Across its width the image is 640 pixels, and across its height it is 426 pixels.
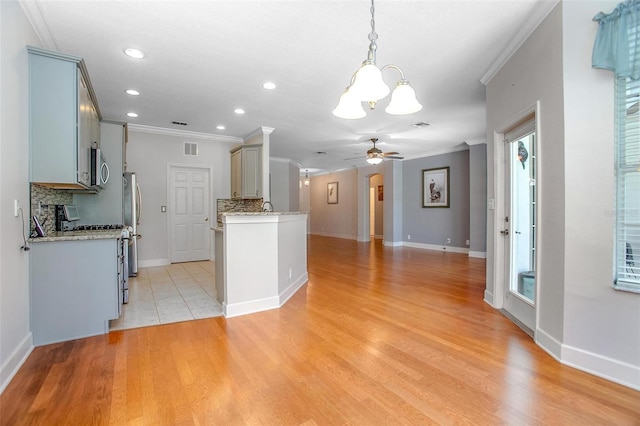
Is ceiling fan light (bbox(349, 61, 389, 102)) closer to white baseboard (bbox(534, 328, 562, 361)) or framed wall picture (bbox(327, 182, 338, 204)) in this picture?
white baseboard (bbox(534, 328, 562, 361))

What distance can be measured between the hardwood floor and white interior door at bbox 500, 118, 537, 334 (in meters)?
0.27

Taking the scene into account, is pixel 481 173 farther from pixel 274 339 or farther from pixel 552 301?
pixel 274 339

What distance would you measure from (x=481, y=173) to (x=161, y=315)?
6747 millimetres

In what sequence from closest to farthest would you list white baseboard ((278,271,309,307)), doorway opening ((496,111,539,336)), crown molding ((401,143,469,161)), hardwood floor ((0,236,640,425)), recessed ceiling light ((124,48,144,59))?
hardwood floor ((0,236,640,425)) → doorway opening ((496,111,539,336)) → recessed ceiling light ((124,48,144,59)) → white baseboard ((278,271,309,307)) → crown molding ((401,143,469,161))

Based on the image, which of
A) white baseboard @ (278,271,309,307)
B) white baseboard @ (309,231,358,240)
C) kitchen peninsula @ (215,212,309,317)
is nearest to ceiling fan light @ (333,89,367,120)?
kitchen peninsula @ (215,212,309,317)

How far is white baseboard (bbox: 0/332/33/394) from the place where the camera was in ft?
6.26

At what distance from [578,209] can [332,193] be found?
32.5 feet

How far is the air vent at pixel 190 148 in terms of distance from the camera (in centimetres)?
618

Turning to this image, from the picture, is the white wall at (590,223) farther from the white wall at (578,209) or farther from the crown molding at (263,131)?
the crown molding at (263,131)

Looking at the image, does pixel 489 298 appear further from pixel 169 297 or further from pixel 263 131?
pixel 263 131

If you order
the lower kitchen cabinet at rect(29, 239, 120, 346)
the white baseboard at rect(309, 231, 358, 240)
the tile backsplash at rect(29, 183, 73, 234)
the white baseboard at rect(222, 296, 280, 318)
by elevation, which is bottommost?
the white baseboard at rect(222, 296, 280, 318)

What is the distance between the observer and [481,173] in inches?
269

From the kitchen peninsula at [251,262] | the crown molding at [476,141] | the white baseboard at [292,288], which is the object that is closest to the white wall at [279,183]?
the white baseboard at [292,288]

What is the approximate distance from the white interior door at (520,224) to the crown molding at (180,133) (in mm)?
5251
